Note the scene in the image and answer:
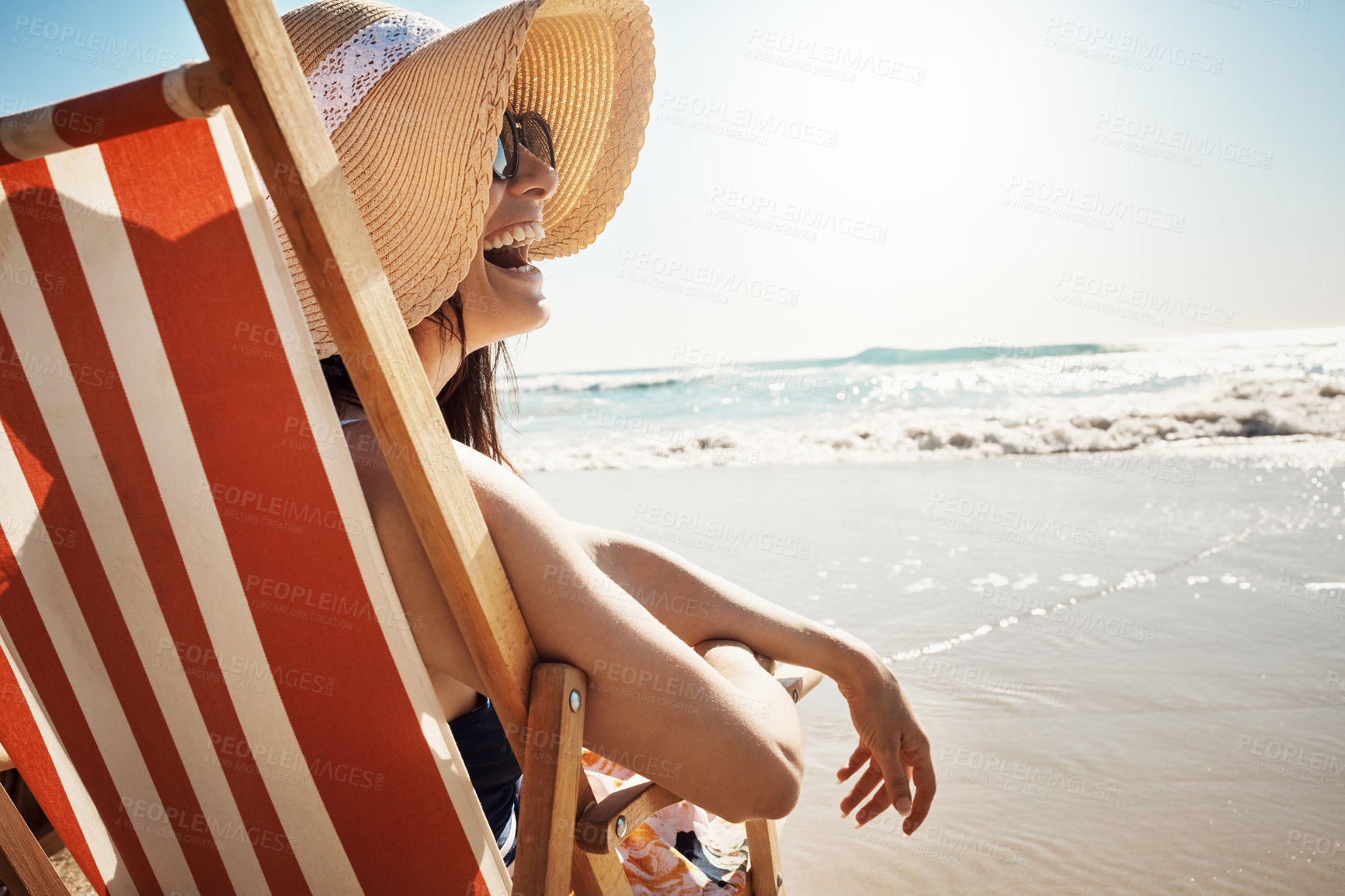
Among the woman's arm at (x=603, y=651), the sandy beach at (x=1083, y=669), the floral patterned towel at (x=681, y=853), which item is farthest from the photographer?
the sandy beach at (x=1083, y=669)

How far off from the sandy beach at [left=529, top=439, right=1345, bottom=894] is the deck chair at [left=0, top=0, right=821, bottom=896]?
1.81 metres

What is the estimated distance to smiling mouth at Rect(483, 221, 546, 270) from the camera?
145 cm

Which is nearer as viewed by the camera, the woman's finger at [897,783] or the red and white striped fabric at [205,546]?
the red and white striped fabric at [205,546]

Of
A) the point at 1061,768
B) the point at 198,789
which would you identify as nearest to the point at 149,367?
the point at 198,789

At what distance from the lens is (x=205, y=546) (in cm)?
99

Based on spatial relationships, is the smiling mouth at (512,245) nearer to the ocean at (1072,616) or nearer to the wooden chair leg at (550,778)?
the wooden chair leg at (550,778)

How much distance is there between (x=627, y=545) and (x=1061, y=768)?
2.29 meters

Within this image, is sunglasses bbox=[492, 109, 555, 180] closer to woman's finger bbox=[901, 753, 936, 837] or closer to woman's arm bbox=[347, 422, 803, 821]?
woman's arm bbox=[347, 422, 803, 821]

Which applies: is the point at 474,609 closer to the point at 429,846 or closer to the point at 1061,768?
the point at 429,846

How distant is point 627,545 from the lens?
154 cm

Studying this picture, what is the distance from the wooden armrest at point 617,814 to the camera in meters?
1.03

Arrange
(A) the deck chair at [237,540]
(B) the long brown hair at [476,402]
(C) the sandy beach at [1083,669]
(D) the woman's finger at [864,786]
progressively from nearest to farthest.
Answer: (A) the deck chair at [237,540]
(D) the woman's finger at [864,786]
(B) the long brown hair at [476,402]
(C) the sandy beach at [1083,669]

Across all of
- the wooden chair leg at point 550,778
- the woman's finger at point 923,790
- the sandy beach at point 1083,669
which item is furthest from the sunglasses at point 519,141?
the sandy beach at point 1083,669

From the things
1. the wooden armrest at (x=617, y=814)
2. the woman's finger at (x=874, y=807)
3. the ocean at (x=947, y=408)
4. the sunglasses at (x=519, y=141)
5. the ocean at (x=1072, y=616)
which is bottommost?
the ocean at (x=947, y=408)
